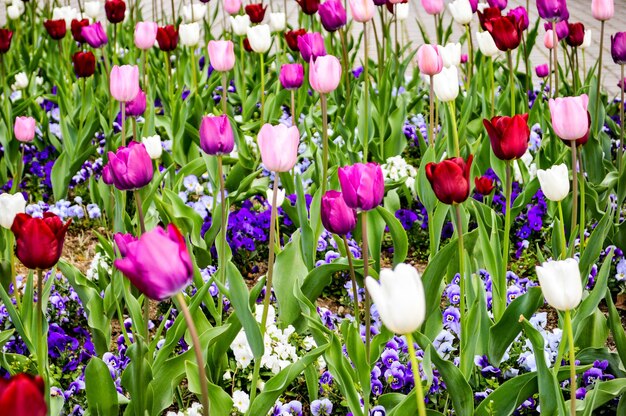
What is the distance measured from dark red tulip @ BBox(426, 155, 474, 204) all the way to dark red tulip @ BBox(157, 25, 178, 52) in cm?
220

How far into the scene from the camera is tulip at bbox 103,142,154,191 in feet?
6.70

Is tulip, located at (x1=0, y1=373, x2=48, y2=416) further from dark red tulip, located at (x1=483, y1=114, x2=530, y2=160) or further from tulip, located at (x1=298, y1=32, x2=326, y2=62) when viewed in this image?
tulip, located at (x1=298, y1=32, x2=326, y2=62)

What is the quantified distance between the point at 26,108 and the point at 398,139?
6.06 ft

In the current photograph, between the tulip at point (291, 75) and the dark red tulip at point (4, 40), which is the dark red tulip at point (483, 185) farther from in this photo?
the dark red tulip at point (4, 40)

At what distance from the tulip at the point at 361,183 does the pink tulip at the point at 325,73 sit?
0.71 m

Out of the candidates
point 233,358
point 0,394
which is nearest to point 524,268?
point 233,358

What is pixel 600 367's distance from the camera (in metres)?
2.14

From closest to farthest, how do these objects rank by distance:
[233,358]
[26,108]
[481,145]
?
[233,358]
[481,145]
[26,108]

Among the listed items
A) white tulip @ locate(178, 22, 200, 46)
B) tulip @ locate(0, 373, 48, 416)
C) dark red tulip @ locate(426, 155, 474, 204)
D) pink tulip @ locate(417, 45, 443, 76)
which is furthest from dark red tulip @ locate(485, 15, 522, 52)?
tulip @ locate(0, 373, 48, 416)

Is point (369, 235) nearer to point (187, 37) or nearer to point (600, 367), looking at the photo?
point (600, 367)

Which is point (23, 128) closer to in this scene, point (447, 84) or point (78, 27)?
point (78, 27)

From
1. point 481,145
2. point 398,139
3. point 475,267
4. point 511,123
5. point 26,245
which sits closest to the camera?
point 26,245

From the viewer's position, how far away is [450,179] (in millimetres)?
1819

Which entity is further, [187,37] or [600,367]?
[187,37]
